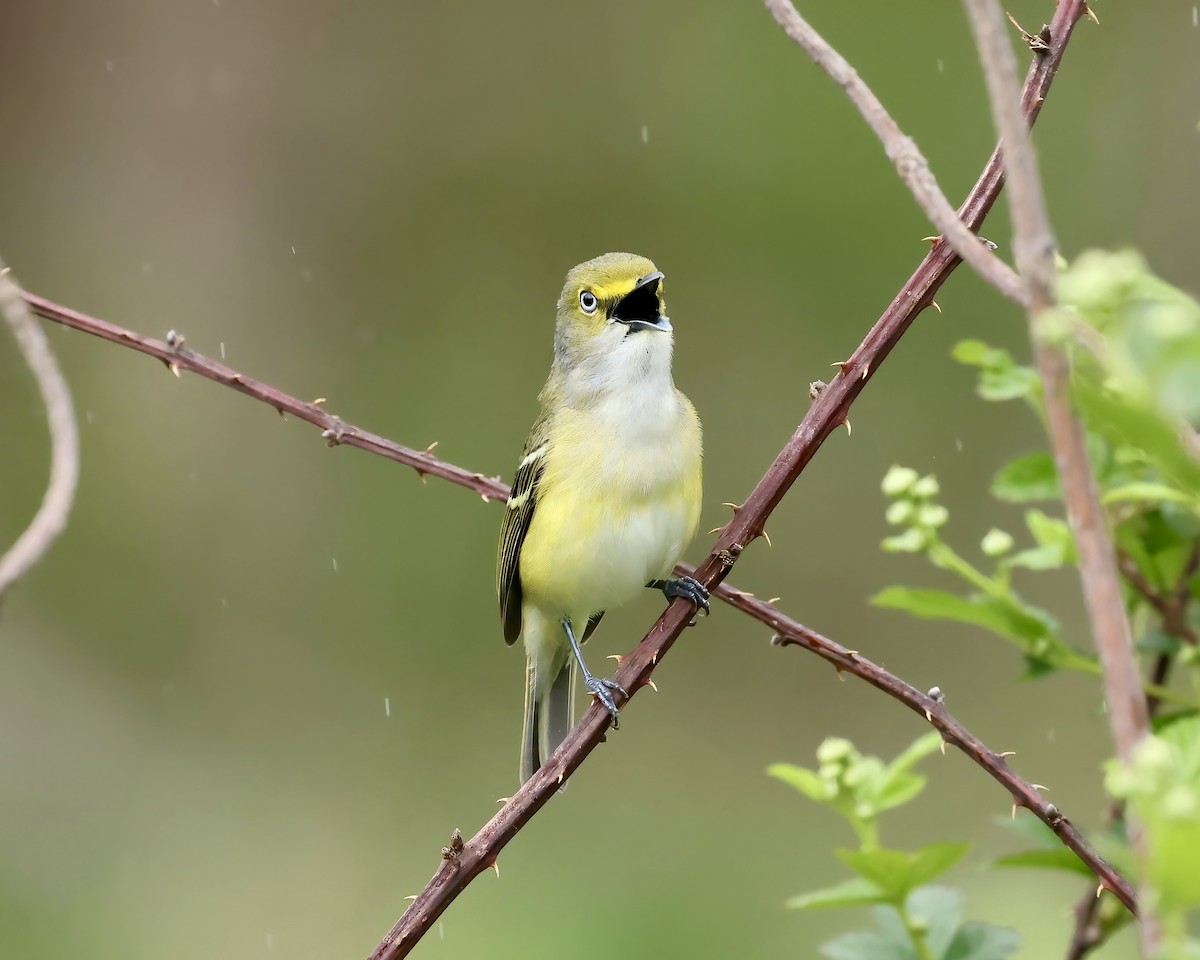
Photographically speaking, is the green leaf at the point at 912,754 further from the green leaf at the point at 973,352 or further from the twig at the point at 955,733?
the green leaf at the point at 973,352

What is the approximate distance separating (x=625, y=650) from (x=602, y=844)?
1.06 m

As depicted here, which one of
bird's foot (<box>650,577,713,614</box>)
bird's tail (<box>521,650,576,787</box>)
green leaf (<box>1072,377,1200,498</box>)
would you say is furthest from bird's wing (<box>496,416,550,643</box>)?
green leaf (<box>1072,377,1200,498</box>)

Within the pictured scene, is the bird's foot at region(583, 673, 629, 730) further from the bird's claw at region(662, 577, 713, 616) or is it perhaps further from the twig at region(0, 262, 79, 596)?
Result: the twig at region(0, 262, 79, 596)

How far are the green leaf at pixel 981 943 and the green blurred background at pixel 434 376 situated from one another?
242 inches

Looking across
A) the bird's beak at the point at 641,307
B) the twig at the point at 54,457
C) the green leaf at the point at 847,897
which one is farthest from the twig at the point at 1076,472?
the bird's beak at the point at 641,307

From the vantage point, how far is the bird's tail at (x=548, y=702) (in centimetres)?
464

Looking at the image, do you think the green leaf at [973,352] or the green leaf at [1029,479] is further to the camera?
the green leaf at [1029,479]

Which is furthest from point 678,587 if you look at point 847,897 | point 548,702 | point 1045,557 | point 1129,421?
point 1129,421

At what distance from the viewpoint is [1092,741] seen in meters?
7.99

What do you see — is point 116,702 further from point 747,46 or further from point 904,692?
point 904,692

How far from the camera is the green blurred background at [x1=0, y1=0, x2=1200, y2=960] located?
8125 millimetres

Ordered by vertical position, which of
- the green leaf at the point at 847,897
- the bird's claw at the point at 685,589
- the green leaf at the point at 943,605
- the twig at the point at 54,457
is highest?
the bird's claw at the point at 685,589

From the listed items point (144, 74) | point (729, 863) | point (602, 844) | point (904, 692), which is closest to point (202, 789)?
point (602, 844)

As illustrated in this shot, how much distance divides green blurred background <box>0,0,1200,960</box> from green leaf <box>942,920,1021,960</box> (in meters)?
6.15
